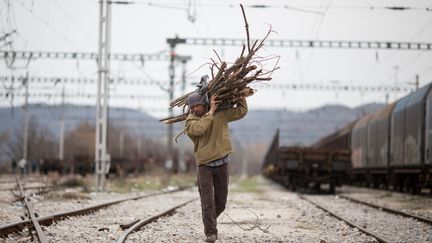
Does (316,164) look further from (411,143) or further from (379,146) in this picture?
(411,143)

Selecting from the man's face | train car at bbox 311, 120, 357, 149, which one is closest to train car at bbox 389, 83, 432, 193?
train car at bbox 311, 120, 357, 149

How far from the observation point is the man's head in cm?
769

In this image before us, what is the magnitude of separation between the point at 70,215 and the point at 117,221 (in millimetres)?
920

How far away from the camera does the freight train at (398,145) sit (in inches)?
781

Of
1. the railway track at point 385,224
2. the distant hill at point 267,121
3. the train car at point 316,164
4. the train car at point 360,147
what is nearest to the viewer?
the railway track at point 385,224

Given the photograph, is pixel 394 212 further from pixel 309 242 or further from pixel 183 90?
pixel 183 90

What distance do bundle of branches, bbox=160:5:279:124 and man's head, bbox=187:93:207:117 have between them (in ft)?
0.57

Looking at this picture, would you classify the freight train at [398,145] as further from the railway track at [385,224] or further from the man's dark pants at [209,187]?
the man's dark pants at [209,187]

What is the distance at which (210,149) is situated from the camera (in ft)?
24.7

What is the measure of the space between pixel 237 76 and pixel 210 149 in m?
1.06

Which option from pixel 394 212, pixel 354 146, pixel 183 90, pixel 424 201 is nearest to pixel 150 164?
pixel 183 90

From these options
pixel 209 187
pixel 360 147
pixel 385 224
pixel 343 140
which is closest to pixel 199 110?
pixel 209 187

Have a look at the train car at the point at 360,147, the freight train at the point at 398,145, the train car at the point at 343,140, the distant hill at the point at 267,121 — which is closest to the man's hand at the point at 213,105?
the distant hill at the point at 267,121

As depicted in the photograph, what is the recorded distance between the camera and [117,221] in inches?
429
